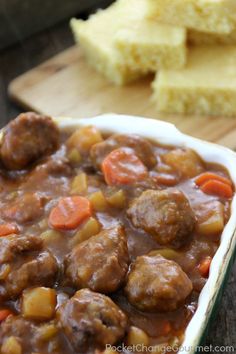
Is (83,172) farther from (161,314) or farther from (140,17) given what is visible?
(140,17)

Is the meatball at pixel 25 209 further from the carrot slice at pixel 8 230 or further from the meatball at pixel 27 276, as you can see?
the meatball at pixel 27 276

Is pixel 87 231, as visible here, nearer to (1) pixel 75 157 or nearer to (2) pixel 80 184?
(2) pixel 80 184

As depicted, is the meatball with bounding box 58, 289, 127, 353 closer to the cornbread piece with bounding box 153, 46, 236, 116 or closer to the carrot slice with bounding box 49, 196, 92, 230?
the carrot slice with bounding box 49, 196, 92, 230

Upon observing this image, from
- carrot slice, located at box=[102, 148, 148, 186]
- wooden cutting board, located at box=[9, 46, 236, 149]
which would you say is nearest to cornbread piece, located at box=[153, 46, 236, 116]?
wooden cutting board, located at box=[9, 46, 236, 149]

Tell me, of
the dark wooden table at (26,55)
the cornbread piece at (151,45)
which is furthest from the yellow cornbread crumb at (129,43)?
the dark wooden table at (26,55)

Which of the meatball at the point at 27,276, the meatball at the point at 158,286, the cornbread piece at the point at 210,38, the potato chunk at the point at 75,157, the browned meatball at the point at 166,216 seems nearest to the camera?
the meatball at the point at 158,286

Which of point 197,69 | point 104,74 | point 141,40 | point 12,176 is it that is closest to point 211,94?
A: point 197,69
